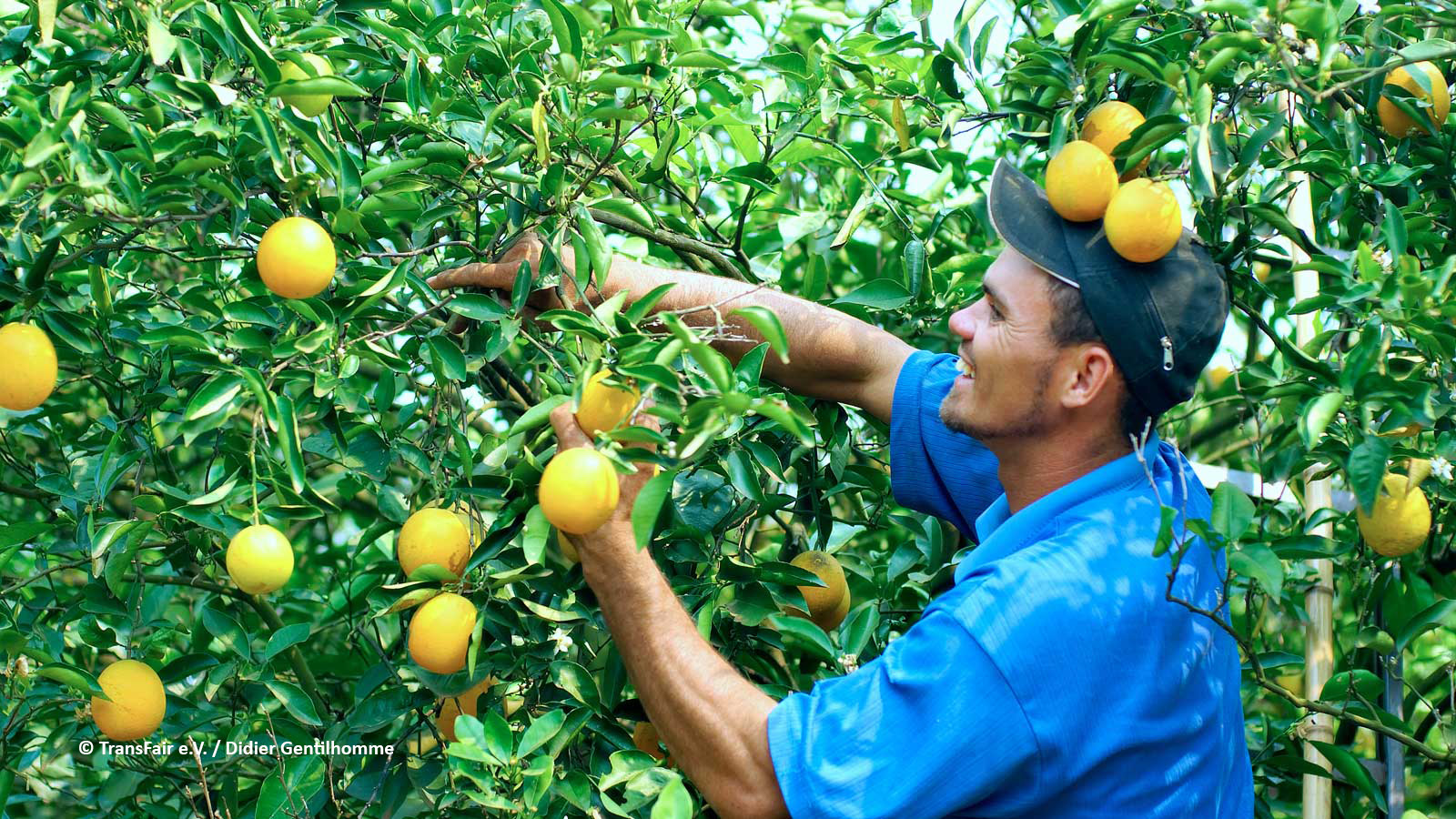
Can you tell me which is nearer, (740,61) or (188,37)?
(188,37)

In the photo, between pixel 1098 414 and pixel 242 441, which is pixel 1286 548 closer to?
pixel 1098 414

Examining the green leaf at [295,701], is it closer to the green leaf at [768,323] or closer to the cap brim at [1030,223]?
the green leaf at [768,323]

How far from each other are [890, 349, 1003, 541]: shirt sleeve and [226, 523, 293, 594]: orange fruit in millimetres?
880

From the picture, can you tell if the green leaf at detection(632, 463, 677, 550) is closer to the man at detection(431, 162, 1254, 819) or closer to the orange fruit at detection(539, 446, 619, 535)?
the orange fruit at detection(539, 446, 619, 535)

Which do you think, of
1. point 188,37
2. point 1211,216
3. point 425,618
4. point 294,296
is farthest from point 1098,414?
point 188,37

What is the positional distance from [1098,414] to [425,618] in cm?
89

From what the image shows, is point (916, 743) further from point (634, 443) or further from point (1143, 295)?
point (1143, 295)

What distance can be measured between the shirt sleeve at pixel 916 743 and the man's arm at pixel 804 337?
604mm

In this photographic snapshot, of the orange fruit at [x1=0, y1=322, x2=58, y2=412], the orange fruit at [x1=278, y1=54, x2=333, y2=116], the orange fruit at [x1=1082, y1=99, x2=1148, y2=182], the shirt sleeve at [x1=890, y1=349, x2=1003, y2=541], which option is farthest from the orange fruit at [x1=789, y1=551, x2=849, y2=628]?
the orange fruit at [x1=0, y1=322, x2=58, y2=412]

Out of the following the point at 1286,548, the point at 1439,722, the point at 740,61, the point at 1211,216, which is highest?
the point at 740,61

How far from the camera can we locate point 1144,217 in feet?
5.32

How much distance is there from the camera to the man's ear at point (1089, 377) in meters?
1.75

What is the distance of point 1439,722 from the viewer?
190 centimetres

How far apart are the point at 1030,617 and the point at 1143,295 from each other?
481mm
